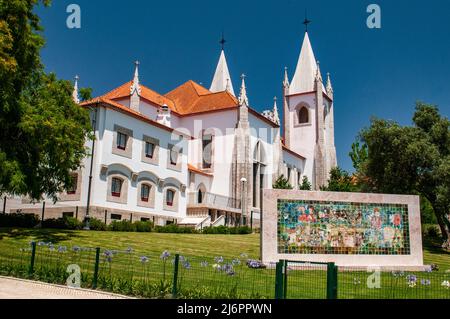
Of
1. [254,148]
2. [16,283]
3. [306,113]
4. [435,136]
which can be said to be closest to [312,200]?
[16,283]

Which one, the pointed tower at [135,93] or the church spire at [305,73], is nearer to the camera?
the pointed tower at [135,93]

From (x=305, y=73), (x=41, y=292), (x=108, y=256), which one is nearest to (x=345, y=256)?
(x=108, y=256)

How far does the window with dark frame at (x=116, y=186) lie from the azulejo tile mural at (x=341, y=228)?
19869 mm

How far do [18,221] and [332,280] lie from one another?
72.9 ft

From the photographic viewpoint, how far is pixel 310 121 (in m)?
71.4

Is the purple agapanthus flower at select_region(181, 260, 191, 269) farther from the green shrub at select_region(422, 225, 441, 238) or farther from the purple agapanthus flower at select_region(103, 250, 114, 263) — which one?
the green shrub at select_region(422, 225, 441, 238)

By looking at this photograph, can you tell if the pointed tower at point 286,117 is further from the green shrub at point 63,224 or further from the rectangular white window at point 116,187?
the green shrub at point 63,224

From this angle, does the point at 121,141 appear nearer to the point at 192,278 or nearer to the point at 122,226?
the point at 122,226

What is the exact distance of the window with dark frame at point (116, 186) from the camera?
3493 centimetres

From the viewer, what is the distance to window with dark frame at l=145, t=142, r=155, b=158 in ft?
124

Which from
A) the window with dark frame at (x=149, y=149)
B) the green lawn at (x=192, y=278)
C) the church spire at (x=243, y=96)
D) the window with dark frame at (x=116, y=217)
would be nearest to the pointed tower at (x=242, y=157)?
the church spire at (x=243, y=96)

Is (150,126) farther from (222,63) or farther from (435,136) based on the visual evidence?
(222,63)

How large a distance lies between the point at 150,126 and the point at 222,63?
39.4 meters

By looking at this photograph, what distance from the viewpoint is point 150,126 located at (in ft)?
126
